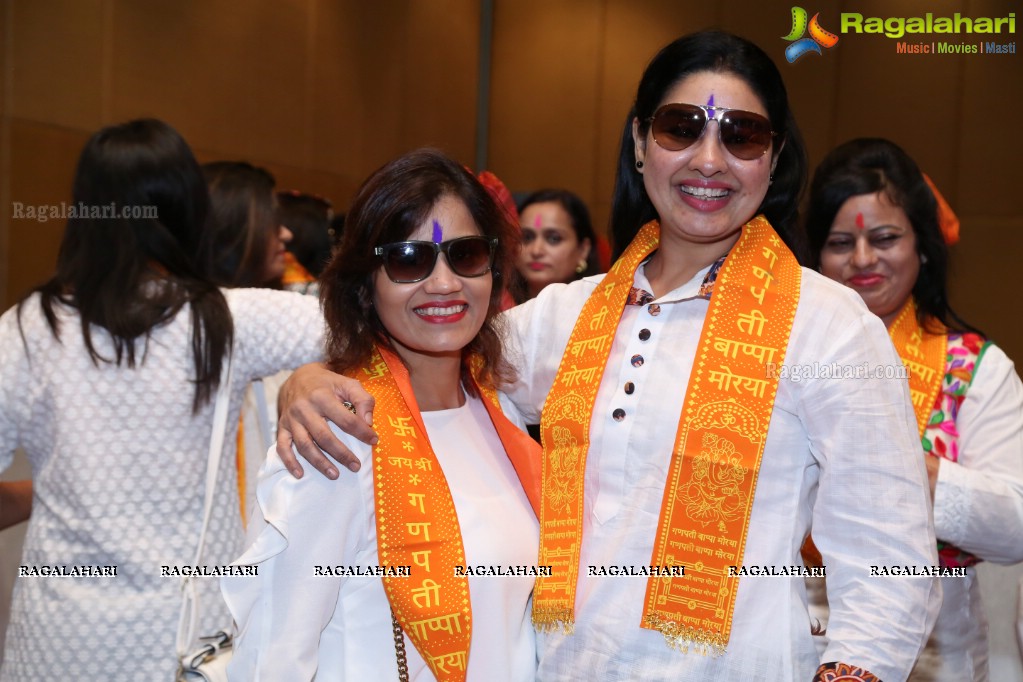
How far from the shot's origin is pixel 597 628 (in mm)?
1480

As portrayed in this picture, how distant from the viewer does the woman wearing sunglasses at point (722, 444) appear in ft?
4.45

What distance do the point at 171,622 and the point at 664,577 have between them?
1.15 metres

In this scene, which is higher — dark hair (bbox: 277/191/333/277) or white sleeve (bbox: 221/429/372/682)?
dark hair (bbox: 277/191/333/277)

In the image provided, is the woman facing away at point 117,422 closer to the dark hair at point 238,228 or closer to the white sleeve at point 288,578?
the white sleeve at point 288,578

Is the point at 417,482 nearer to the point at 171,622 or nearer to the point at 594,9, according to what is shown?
the point at 171,622

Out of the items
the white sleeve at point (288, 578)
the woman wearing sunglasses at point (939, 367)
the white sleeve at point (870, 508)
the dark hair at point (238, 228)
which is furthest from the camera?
the dark hair at point (238, 228)

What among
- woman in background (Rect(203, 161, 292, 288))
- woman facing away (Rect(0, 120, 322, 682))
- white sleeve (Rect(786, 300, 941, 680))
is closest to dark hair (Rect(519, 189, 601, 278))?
woman in background (Rect(203, 161, 292, 288))

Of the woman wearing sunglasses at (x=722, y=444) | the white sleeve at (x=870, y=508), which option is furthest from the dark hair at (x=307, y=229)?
the white sleeve at (x=870, y=508)

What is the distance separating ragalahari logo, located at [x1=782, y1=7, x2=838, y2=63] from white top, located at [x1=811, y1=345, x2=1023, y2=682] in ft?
13.3

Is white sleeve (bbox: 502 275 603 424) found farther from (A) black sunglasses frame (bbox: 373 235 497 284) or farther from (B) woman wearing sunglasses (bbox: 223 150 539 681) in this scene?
(A) black sunglasses frame (bbox: 373 235 497 284)

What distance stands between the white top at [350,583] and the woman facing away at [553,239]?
2484 mm

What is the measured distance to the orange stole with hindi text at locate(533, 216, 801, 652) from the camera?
144cm

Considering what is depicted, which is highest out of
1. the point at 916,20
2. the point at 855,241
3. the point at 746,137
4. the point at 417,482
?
the point at 916,20

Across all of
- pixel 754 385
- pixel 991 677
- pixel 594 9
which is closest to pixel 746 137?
pixel 754 385
